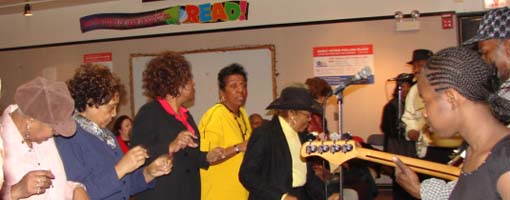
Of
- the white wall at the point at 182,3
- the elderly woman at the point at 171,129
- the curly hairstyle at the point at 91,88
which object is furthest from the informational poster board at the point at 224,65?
the curly hairstyle at the point at 91,88

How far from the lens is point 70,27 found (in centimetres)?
948

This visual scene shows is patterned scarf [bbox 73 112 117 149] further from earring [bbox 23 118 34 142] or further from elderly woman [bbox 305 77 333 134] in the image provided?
elderly woman [bbox 305 77 333 134]

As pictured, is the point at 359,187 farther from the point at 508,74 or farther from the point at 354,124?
the point at 508,74

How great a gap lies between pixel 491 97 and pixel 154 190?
2073 millimetres

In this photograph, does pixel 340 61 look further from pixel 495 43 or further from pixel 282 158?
pixel 495 43

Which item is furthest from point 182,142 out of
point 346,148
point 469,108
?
point 469,108

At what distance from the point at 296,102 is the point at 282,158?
35cm

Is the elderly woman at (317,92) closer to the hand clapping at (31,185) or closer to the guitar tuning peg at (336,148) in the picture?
the guitar tuning peg at (336,148)

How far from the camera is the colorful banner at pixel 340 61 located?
763 centimetres

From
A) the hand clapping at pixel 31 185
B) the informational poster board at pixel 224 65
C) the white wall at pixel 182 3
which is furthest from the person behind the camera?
the informational poster board at pixel 224 65

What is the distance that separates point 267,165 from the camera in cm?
341

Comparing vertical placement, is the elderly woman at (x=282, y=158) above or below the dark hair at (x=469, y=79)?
below

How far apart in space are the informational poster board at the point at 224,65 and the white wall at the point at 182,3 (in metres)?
0.38

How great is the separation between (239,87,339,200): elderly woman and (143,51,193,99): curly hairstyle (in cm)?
55
